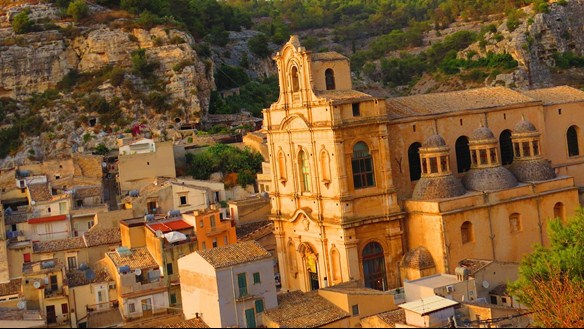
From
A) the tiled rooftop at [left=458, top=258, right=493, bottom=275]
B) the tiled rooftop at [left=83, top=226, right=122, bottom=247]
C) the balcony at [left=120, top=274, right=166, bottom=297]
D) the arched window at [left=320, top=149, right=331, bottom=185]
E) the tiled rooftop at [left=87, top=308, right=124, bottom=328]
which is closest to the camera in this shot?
the tiled rooftop at [left=458, top=258, right=493, bottom=275]

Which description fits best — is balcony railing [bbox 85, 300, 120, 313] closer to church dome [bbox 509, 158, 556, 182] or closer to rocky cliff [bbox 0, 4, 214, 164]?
church dome [bbox 509, 158, 556, 182]

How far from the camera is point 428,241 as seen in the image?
40219 millimetres

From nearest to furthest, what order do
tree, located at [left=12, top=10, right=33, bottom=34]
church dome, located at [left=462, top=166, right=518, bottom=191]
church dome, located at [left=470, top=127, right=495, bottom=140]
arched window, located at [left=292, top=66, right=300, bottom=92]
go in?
1. church dome, located at [left=462, top=166, right=518, bottom=191]
2. church dome, located at [left=470, top=127, right=495, bottom=140]
3. arched window, located at [left=292, top=66, right=300, bottom=92]
4. tree, located at [left=12, top=10, right=33, bottom=34]

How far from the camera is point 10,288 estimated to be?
42.1 meters

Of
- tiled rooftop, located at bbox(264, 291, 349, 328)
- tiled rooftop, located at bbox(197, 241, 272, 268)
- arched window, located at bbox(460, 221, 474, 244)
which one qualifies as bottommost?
tiled rooftop, located at bbox(264, 291, 349, 328)

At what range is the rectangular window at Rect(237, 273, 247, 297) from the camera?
35.7 m

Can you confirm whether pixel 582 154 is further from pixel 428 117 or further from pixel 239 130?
pixel 239 130

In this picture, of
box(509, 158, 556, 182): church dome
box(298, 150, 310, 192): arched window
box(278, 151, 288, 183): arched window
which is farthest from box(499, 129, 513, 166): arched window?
box(278, 151, 288, 183): arched window

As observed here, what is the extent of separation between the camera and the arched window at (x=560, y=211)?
141 feet

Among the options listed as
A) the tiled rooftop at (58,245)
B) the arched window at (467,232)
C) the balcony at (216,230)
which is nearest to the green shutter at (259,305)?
the balcony at (216,230)

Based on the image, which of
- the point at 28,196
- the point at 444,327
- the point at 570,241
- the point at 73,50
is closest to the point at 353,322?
the point at 444,327

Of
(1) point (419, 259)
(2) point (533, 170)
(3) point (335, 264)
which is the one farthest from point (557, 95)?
(3) point (335, 264)

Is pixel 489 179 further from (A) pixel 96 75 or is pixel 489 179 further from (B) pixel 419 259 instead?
(A) pixel 96 75

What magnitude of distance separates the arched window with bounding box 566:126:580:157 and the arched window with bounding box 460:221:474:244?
Result: 1022 cm
